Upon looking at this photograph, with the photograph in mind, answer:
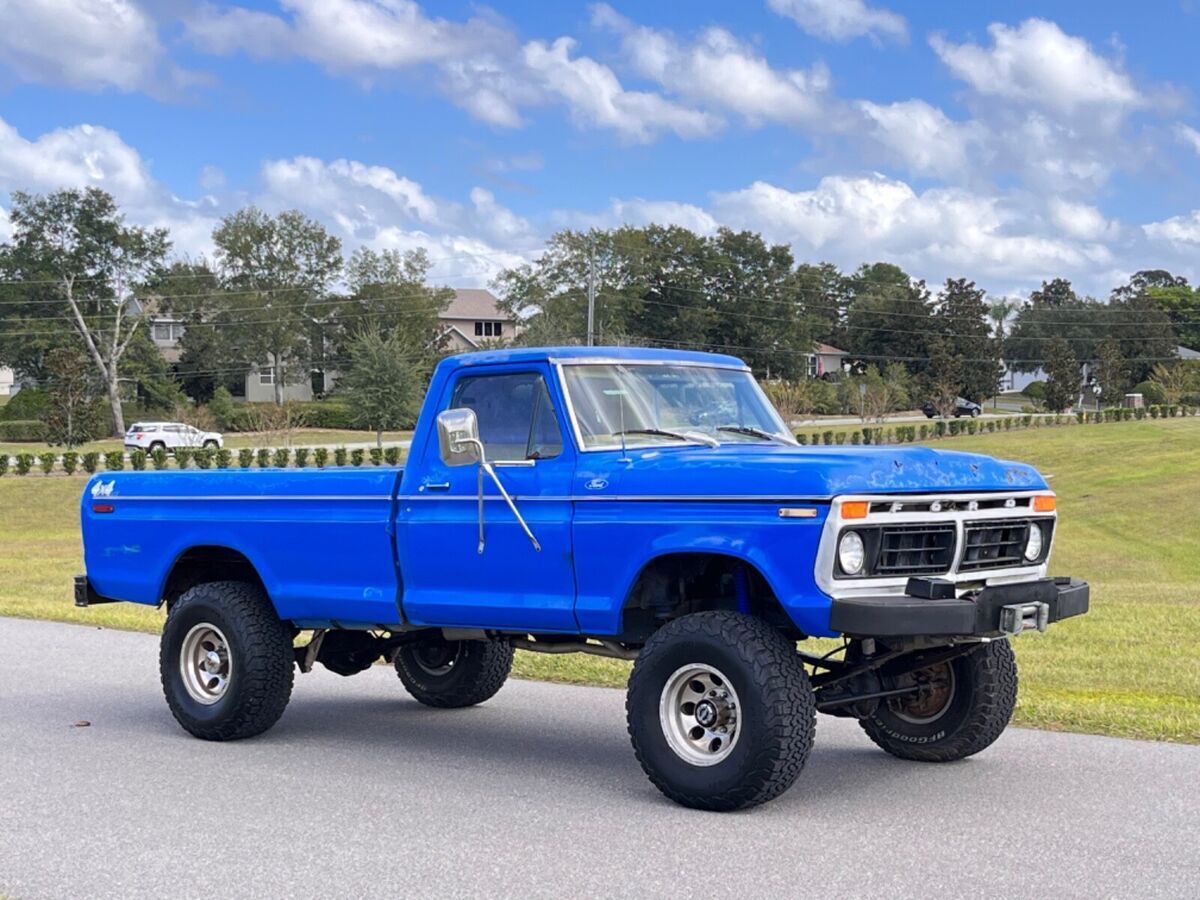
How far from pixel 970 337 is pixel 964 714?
10875cm

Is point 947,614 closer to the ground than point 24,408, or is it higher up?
closer to the ground

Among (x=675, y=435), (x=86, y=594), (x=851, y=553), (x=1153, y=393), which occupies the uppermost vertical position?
(x=1153, y=393)

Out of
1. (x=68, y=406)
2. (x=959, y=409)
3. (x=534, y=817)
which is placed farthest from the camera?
(x=959, y=409)

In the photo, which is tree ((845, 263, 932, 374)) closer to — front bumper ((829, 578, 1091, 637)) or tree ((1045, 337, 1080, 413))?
tree ((1045, 337, 1080, 413))

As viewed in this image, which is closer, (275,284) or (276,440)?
(276,440)

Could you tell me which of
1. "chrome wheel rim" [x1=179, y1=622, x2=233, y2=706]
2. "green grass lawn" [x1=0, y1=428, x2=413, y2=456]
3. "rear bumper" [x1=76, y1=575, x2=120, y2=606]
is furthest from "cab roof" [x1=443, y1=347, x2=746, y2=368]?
"green grass lawn" [x1=0, y1=428, x2=413, y2=456]

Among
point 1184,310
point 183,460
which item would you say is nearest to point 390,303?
point 183,460

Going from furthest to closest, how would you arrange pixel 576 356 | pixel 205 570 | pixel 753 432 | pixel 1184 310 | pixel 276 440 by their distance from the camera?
1. pixel 1184 310
2. pixel 276 440
3. pixel 205 570
4. pixel 753 432
5. pixel 576 356

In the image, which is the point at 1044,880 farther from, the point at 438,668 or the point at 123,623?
the point at 123,623

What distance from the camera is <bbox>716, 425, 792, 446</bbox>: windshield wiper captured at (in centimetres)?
777

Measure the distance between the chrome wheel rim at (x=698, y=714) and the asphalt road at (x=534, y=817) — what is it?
0.29 meters

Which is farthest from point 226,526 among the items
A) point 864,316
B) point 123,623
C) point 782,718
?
point 864,316

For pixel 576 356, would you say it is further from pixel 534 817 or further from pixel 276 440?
pixel 276 440

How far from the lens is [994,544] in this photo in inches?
271
